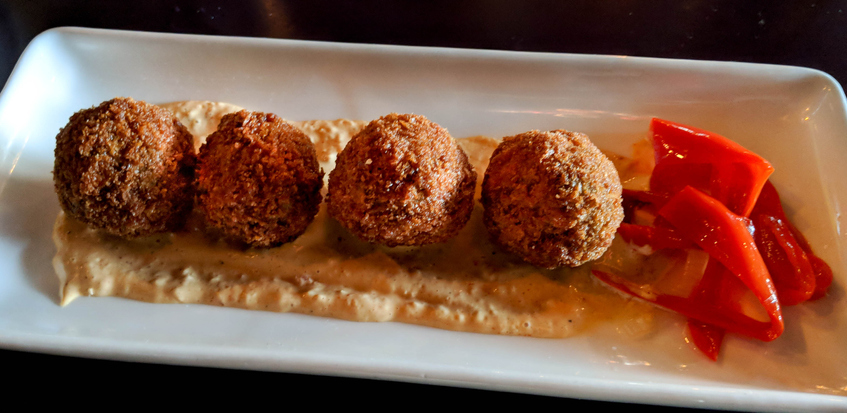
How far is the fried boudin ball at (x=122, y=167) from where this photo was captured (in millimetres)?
1855

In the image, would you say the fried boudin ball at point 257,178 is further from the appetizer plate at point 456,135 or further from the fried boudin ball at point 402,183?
the appetizer plate at point 456,135

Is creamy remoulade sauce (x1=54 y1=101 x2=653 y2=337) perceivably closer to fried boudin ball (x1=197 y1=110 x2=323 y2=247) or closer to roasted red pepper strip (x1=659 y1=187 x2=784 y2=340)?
fried boudin ball (x1=197 y1=110 x2=323 y2=247)

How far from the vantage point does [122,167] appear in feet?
6.13

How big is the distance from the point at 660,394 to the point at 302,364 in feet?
4.02

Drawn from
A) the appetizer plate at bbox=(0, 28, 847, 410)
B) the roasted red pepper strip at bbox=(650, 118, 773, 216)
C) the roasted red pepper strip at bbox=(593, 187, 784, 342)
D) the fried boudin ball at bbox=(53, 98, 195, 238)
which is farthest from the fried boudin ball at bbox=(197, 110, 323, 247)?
the roasted red pepper strip at bbox=(650, 118, 773, 216)

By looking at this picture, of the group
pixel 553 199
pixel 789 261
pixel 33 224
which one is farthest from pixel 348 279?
pixel 789 261

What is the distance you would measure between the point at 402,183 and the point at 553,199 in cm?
57

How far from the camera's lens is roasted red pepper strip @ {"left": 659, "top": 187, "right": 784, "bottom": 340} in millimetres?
1870

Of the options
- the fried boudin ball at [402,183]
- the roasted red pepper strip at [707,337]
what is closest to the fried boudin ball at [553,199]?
the fried boudin ball at [402,183]

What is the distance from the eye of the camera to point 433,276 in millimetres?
2092

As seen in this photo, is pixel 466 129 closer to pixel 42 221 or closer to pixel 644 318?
pixel 644 318

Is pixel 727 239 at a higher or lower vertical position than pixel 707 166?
lower

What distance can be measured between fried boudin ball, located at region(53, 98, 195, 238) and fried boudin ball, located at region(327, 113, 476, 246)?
674 millimetres

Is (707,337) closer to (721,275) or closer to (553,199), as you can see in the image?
(721,275)
